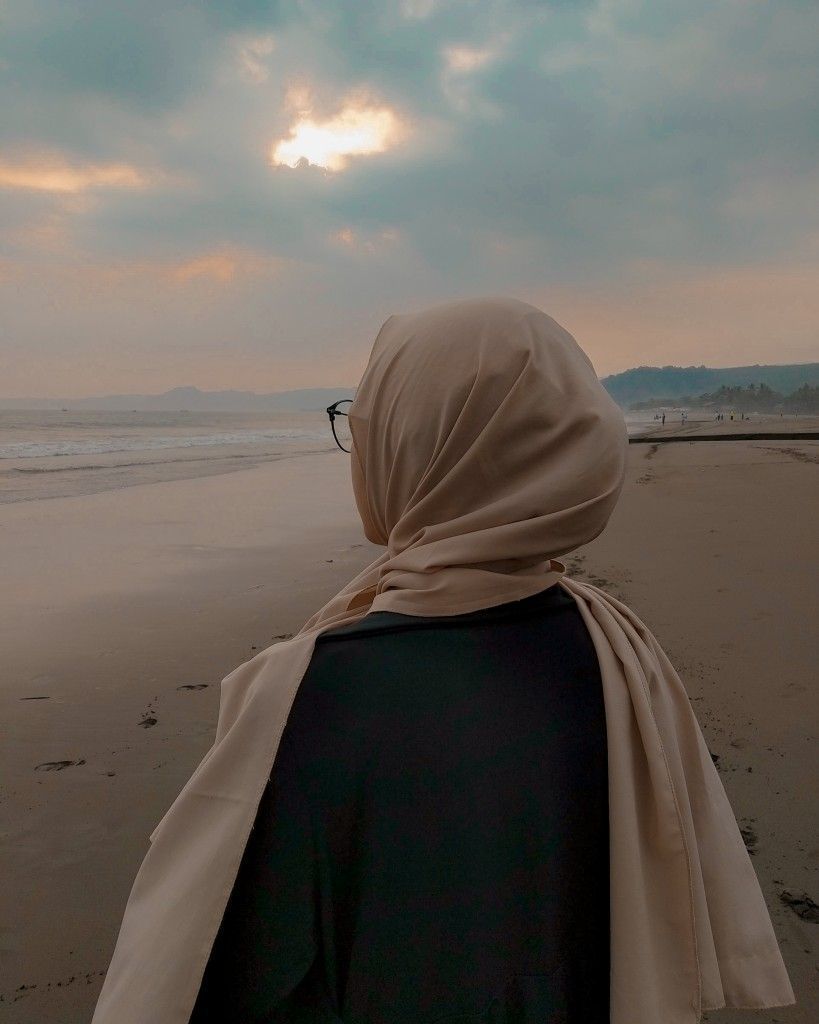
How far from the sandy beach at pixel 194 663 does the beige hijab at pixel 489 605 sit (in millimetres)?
1312

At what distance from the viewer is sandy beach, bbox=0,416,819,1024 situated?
267 cm

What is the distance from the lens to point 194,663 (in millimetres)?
4984

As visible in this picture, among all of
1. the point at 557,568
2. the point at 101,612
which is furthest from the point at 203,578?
the point at 557,568

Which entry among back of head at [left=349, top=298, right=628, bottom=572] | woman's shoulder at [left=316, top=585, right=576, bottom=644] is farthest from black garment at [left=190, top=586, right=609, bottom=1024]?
back of head at [left=349, top=298, right=628, bottom=572]

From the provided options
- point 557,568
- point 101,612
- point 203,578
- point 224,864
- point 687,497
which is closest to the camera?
point 224,864

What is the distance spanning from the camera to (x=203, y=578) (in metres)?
7.33

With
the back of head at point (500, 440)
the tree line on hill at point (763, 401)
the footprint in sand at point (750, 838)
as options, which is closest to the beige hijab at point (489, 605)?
the back of head at point (500, 440)

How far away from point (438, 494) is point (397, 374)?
0.75 feet

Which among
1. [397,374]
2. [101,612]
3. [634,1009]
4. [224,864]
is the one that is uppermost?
[397,374]

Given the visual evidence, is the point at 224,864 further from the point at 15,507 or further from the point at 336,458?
the point at 336,458

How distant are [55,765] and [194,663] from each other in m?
1.38

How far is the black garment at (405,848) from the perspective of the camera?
1.10 meters

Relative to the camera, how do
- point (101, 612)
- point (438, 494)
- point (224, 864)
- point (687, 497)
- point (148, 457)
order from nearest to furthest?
point (224, 864), point (438, 494), point (101, 612), point (687, 497), point (148, 457)

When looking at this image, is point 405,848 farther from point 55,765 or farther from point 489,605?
point 55,765
